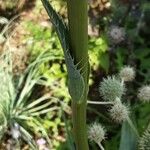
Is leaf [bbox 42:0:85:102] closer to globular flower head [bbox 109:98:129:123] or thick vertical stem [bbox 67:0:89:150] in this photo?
thick vertical stem [bbox 67:0:89:150]

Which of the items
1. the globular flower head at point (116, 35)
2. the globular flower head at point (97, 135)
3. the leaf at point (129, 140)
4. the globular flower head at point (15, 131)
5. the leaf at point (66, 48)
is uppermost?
the leaf at point (66, 48)

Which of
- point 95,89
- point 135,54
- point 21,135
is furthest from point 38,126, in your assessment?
point 135,54

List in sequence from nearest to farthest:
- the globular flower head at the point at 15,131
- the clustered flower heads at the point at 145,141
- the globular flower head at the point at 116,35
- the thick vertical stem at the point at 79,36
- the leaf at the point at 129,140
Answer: the thick vertical stem at the point at 79,36 < the clustered flower heads at the point at 145,141 < the leaf at the point at 129,140 < the globular flower head at the point at 15,131 < the globular flower head at the point at 116,35

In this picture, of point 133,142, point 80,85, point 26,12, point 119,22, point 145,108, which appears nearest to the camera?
point 80,85

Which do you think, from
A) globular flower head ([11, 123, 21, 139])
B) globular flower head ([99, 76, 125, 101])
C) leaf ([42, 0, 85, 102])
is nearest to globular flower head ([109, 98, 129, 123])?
globular flower head ([99, 76, 125, 101])

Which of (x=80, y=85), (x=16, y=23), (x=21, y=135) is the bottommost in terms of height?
(x=21, y=135)

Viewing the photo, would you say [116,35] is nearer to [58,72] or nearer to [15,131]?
[58,72]

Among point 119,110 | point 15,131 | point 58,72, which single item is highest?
point 119,110

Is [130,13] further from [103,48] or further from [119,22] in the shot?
[103,48]

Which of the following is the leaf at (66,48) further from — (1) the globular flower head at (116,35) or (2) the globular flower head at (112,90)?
(1) the globular flower head at (116,35)

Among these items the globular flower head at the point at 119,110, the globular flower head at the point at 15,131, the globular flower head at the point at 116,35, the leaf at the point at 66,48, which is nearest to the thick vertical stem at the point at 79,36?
the leaf at the point at 66,48

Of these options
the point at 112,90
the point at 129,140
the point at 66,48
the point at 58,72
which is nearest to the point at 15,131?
the point at 58,72
